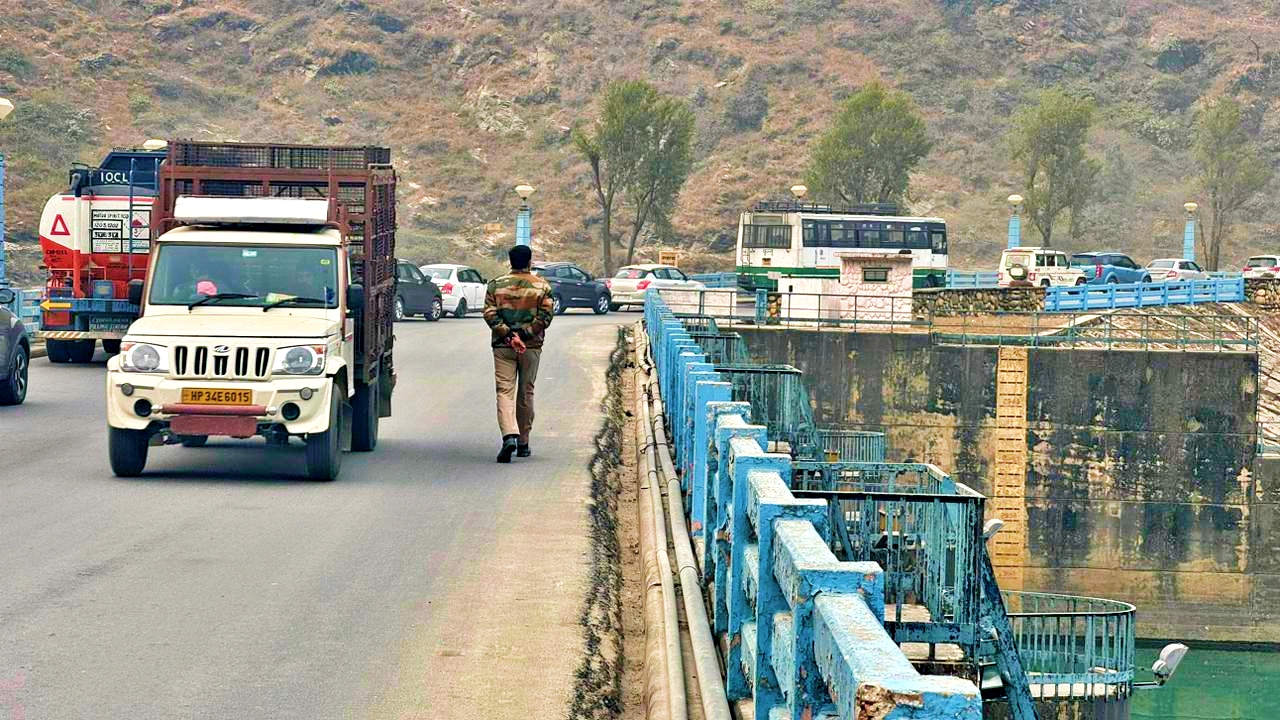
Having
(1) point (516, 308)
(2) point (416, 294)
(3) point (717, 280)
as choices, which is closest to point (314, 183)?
(1) point (516, 308)

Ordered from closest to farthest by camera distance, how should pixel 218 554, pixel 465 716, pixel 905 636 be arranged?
pixel 465 716, pixel 905 636, pixel 218 554

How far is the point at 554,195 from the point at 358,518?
6867 cm

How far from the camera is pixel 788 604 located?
5.04 meters

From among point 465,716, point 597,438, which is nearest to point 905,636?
point 465,716

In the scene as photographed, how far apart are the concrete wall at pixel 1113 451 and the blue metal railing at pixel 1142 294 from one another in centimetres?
1013

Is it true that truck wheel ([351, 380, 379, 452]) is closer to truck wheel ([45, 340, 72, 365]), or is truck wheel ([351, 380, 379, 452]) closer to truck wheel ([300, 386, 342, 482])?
truck wheel ([300, 386, 342, 482])

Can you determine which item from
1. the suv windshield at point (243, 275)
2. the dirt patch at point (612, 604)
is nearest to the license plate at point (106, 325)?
the dirt patch at point (612, 604)

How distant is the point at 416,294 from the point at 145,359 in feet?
94.2

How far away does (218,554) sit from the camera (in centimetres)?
1013

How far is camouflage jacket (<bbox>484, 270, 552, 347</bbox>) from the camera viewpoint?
49.0 ft

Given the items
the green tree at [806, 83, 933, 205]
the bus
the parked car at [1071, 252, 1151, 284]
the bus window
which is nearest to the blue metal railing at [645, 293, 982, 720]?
the bus

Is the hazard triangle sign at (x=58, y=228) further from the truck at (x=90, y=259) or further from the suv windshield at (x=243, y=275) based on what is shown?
the suv windshield at (x=243, y=275)

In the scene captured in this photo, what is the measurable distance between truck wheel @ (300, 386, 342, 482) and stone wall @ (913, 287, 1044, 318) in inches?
1505

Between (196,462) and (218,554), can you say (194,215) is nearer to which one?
(196,462)
